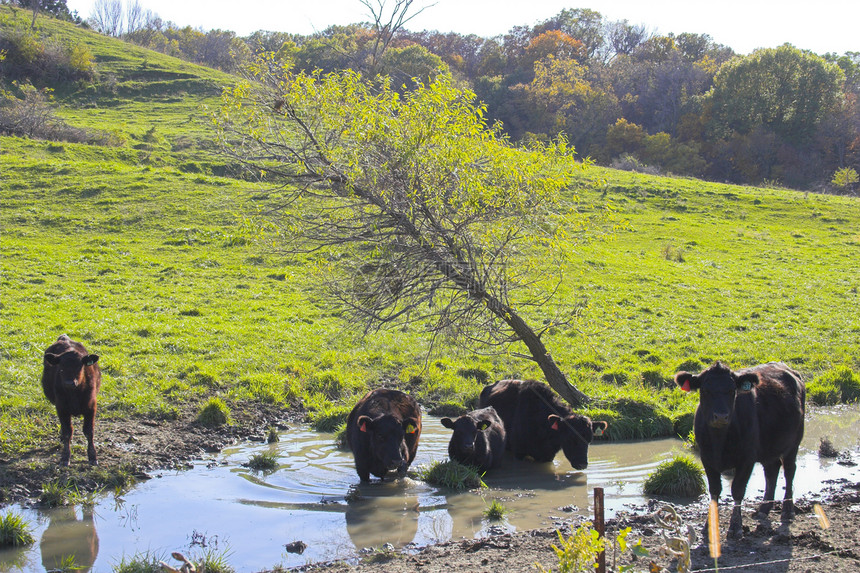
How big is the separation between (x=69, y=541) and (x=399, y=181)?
6.27 metres

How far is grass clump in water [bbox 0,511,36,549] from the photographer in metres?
7.26

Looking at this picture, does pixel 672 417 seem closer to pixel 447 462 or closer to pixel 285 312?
pixel 447 462

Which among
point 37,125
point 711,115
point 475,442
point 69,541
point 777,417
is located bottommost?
point 69,541

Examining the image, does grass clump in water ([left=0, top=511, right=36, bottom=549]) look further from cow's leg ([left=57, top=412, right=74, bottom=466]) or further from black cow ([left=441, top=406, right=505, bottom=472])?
black cow ([left=441, top=406, right=505, bottom=472])

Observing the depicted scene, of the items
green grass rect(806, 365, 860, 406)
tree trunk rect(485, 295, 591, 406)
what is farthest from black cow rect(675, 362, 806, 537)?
green grass rect(806, 365, 860, 406)

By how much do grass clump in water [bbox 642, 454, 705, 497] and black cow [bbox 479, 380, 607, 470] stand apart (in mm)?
1333

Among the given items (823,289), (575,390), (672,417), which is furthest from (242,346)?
(823,289)

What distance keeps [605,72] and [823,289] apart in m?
54.7

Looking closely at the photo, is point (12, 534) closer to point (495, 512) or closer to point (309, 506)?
point (309, 506)

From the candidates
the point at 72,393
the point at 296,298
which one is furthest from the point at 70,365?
the point at 296,298

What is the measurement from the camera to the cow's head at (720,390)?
7176 mm

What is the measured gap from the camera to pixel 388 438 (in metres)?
9.80

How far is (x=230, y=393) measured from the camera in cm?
1327

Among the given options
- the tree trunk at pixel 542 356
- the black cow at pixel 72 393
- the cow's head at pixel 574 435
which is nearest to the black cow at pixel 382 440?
the cow's head at pixel 574 435
